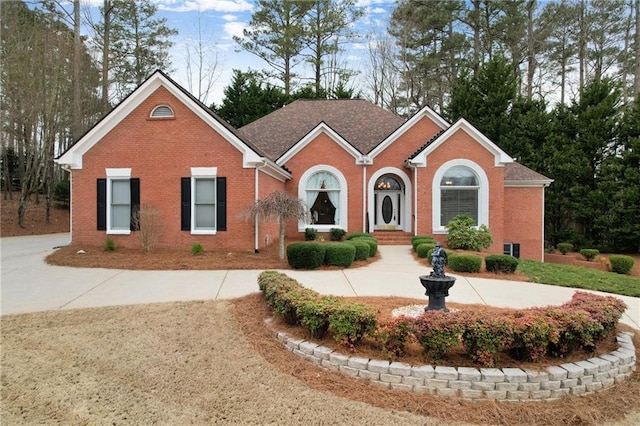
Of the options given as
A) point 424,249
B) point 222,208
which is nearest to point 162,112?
point 222,208

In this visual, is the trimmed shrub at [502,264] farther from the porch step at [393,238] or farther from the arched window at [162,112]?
the arched window at [162,112]

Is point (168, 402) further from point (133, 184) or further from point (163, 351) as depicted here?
point (133, 184)

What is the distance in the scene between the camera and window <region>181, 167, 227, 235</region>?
1327 centimetres

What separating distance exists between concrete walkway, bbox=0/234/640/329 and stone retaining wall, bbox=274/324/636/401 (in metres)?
3.01

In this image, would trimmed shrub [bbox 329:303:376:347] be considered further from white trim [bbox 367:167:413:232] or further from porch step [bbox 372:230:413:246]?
white trim [bbox 367:167:413:232]

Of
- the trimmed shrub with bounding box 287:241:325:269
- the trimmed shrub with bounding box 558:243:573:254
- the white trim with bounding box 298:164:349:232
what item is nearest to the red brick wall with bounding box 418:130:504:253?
the white trim with bounding box 298:164:349:232

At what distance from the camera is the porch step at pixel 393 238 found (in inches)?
660

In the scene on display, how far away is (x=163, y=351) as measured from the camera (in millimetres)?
5016

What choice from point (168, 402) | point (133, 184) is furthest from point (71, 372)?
point (133, 184)

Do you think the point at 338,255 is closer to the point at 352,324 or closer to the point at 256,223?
the point at 256,223

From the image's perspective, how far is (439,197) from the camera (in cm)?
1664

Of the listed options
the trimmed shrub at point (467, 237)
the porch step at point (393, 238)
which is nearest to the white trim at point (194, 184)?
the porch step at point (393, 238)

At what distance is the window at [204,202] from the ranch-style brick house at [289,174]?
A: 0.04 m

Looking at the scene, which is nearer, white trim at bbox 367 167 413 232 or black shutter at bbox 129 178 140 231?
black shutter at bbox 129 178 140 231
